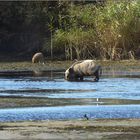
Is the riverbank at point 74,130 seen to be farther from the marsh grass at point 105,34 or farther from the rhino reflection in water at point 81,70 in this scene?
the marsh grass at point 105,34

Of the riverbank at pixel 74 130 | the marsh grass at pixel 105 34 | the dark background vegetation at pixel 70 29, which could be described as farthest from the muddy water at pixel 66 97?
the dark background vegetation at pixel 70 29

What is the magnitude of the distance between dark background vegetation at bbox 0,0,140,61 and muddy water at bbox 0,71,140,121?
769 centimetres

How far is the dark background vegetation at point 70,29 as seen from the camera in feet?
106

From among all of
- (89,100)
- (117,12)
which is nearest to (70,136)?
(89,100)

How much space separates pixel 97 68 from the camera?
73.9 feet

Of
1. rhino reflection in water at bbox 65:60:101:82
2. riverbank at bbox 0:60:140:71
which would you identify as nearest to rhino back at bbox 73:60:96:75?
rhino reflection in water at bbox 65:60:101:82

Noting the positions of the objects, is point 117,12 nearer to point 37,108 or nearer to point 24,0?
point 24,0

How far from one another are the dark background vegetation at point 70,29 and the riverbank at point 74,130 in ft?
67.7

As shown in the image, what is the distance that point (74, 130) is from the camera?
10.4 m

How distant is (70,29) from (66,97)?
1793 centimetres

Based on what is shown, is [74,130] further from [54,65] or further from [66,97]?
[54,65]

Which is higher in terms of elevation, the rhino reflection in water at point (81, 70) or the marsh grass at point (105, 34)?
the marsh grass at point (105, 34)

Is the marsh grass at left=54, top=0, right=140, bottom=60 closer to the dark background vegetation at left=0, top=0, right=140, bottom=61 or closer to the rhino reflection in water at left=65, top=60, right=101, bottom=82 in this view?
the dark background vegetation at left=0, top=0, right=140, bottom=61

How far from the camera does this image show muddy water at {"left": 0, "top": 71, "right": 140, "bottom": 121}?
42.4ft
